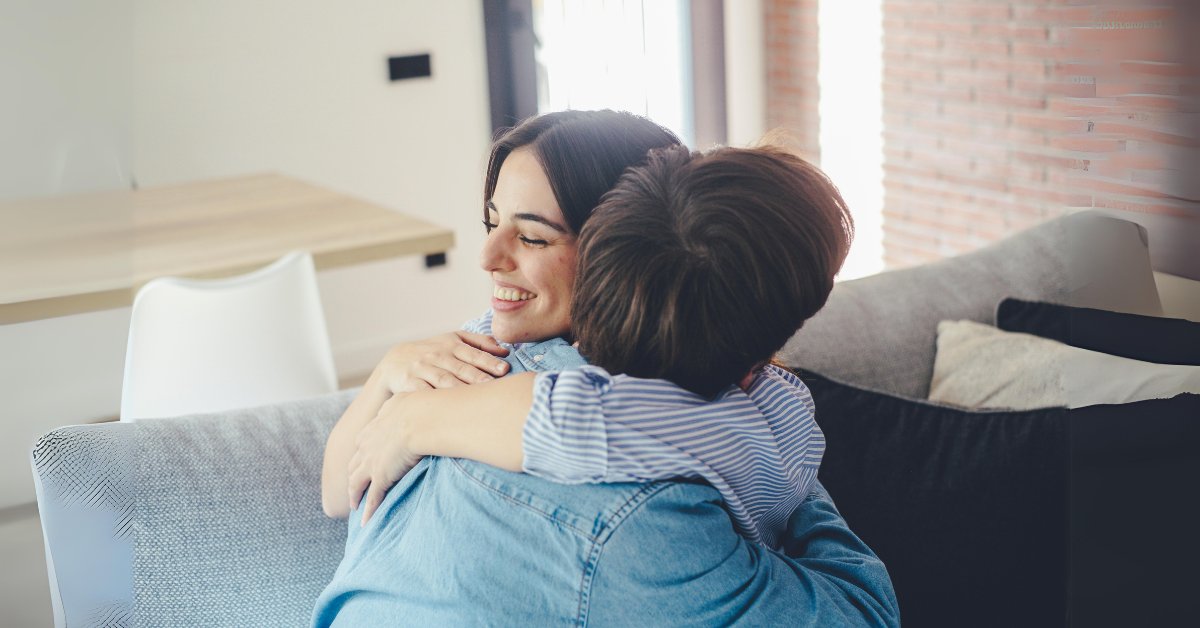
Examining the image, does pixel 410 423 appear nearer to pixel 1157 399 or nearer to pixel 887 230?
pixel 1157 399

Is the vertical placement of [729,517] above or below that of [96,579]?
above

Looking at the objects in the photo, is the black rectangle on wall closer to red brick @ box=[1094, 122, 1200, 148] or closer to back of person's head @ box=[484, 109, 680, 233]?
back of person's head @ box=[484, 109, 680, 233]

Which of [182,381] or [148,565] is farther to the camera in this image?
[182,381]

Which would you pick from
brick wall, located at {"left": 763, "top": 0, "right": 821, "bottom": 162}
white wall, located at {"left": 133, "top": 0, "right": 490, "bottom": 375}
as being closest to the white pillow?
brick wall, located at {"left": 763, "top": 0, "right": 821, "bottom": 162}

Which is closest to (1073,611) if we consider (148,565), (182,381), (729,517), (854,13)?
(729,517)

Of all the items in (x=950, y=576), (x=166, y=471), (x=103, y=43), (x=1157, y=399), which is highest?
(x=103, y=43)

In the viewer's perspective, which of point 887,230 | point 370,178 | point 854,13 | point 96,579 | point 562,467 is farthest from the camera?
point 370,178

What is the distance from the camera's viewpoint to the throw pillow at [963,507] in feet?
2.64

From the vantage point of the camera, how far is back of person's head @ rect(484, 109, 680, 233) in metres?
0.68

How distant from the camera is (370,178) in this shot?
10.0 ft

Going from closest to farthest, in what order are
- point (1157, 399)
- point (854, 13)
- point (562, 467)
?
point (1157, 399) → point (562, 467) → point (854, 13)

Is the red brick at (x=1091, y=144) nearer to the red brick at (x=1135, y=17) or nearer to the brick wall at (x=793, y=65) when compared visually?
the red brick at (x=1135, y=17)

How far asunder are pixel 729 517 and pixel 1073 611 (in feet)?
0.69

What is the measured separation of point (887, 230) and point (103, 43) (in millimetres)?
1009
